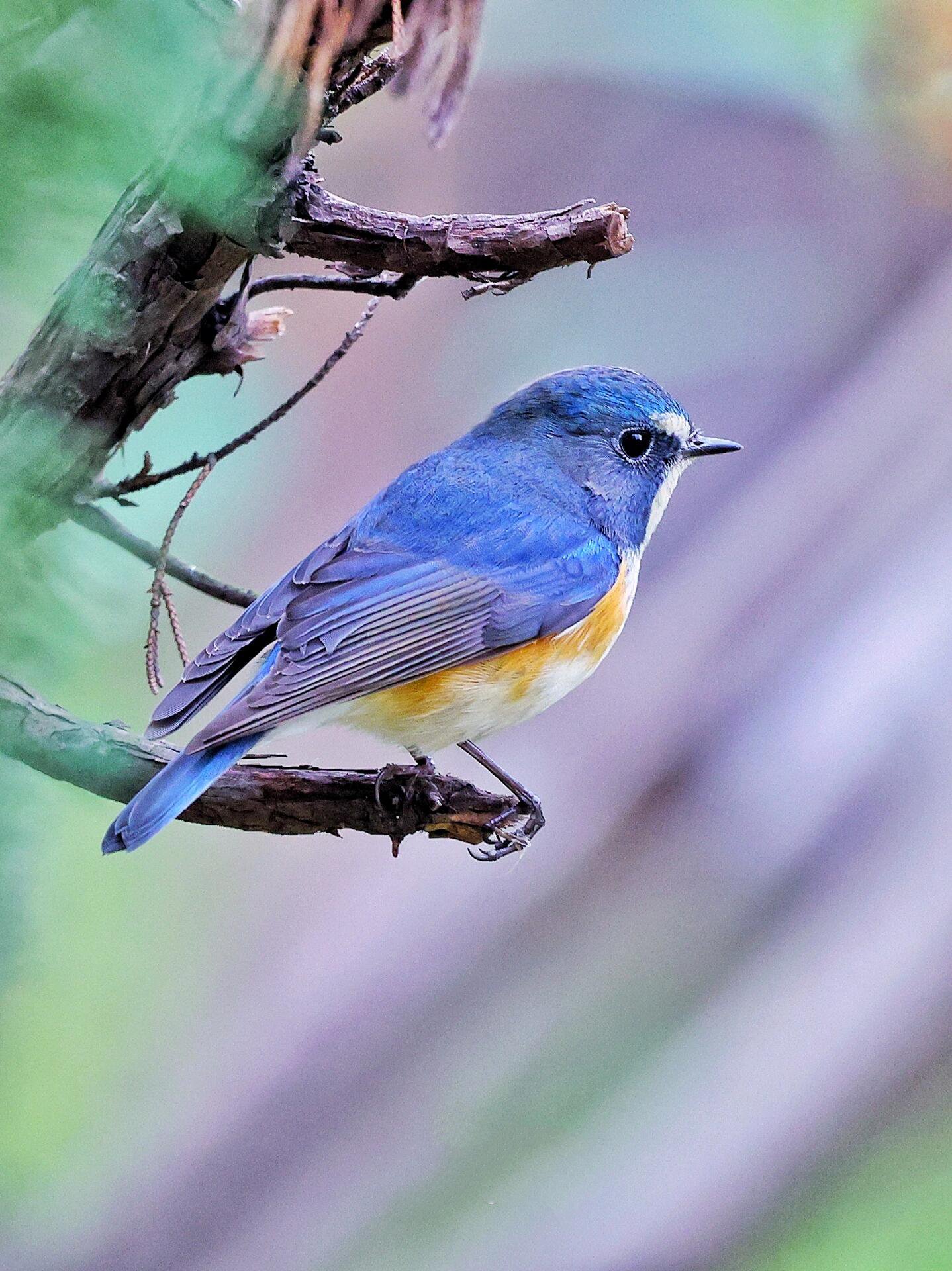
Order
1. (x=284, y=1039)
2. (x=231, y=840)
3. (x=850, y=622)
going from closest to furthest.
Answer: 1. (x=284, y=1039)
2. (x=850, y=622)
3. (x=231, y=840)

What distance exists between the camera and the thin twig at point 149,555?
0.79 metres

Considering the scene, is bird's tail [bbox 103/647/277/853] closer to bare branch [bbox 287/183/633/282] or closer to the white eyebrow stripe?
bare branch [bbox 287/183/633/282]

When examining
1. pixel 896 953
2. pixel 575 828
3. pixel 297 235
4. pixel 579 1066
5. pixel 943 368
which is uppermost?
pixel 943 368

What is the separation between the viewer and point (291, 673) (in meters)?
1.02

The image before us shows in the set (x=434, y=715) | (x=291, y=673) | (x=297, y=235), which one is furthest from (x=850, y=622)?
(x=297, y=235)

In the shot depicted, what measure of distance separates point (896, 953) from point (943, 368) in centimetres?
67

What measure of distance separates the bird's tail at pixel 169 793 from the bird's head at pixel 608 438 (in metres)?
0.57

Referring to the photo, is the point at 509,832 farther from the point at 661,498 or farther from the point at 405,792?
the point at 661,498

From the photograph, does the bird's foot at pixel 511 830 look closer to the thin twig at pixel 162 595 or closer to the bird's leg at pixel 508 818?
the bird's leg at pixel 508 818

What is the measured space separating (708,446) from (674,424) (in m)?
0.05

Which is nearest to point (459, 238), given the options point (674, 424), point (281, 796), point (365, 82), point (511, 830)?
point (365, 82)

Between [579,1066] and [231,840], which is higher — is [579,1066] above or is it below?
above

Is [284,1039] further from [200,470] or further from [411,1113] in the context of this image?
[200,470]

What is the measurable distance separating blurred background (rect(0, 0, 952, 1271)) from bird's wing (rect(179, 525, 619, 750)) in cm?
17
